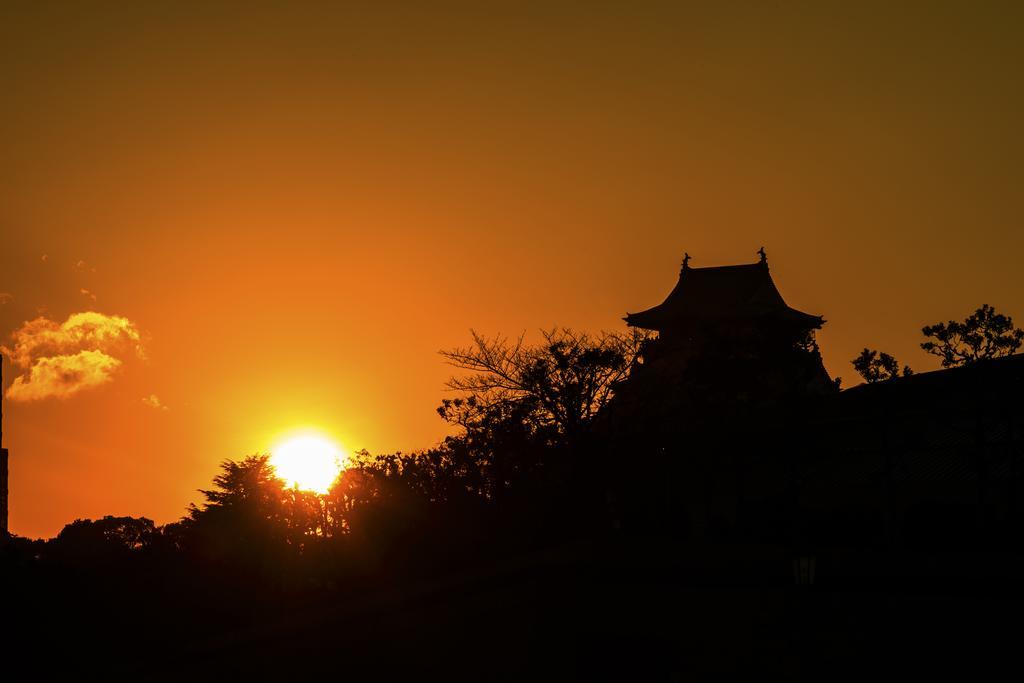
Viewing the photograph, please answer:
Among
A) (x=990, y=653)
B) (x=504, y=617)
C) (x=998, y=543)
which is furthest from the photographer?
(x=998, y=543)

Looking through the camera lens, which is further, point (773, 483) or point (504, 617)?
point (773, 483)

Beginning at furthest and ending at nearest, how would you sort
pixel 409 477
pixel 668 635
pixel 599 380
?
1. pixel 409 477
2. pixel 599 380
3. pixel 668 635

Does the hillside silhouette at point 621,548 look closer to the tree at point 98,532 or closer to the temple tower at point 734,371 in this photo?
the temple tower at point 734,371

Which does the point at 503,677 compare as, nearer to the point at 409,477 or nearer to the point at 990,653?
the point at 990,653

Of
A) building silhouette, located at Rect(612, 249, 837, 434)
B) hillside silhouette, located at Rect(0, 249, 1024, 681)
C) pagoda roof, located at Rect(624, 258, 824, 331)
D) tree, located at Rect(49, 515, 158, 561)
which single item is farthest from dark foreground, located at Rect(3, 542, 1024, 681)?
tree, located at Rect(49, 515, 158, 561)

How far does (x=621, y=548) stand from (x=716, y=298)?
34.5m

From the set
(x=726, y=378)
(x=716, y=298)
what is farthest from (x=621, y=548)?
(x=716, y=298)

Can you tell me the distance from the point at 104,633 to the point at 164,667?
13.9 feet

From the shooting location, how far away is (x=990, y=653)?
16516mm

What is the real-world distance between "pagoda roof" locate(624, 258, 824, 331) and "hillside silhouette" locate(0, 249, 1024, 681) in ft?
46.8

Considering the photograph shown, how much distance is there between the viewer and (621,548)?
25219 millimetres

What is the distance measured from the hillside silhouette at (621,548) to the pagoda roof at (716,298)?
46.8ft

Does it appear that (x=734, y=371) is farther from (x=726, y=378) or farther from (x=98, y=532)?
(x=98, y=532)

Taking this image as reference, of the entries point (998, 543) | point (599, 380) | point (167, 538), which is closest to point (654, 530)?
point (599, 380)
